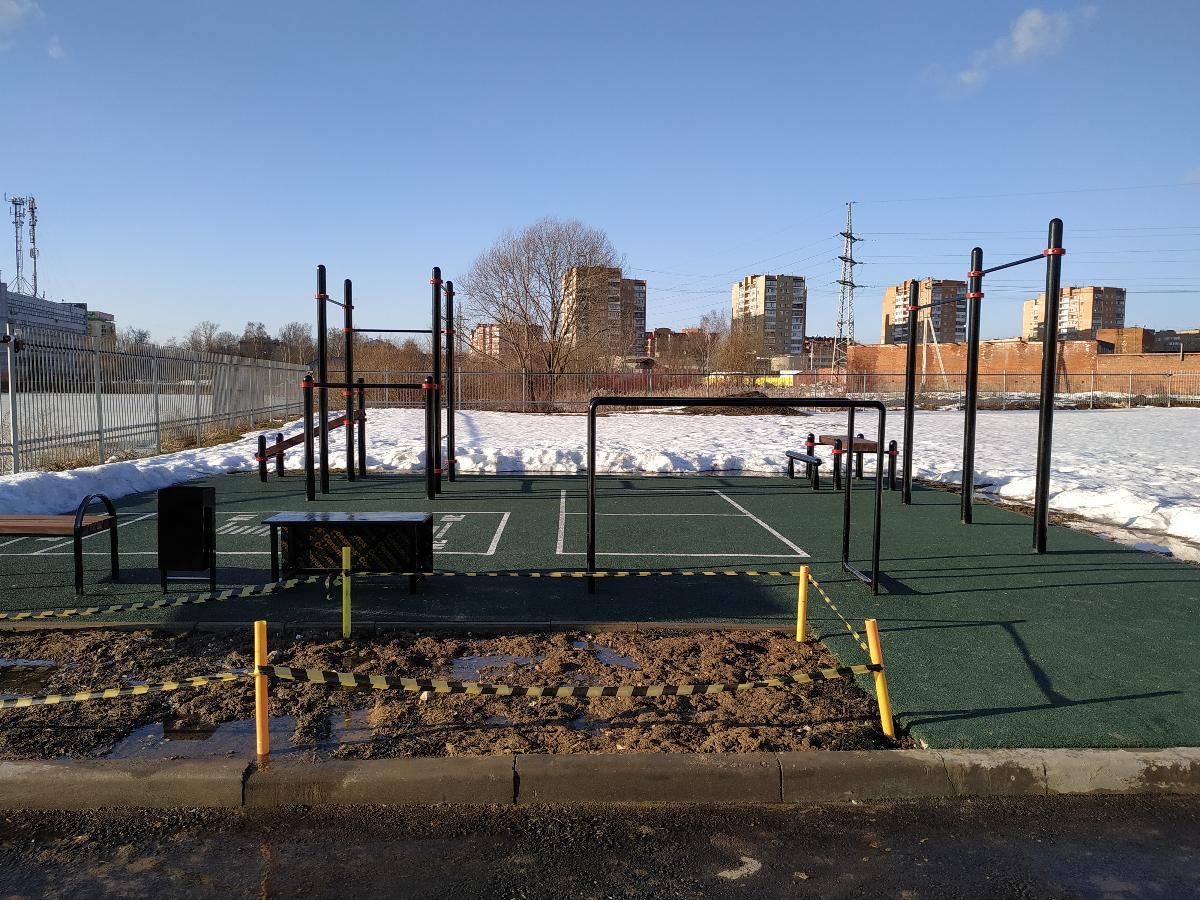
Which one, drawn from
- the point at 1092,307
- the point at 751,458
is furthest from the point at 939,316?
the point at 751,458

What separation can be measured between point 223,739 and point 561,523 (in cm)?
658

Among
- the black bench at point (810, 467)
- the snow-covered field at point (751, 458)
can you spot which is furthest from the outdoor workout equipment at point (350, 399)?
the black bench at point (810, 467)

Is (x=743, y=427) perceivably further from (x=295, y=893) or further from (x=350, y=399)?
(x=295, y=893)

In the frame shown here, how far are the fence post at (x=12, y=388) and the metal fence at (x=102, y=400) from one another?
15mm

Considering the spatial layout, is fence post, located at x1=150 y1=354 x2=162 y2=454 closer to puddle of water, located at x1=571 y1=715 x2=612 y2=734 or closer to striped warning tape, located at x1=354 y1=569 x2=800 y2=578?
striped warning tape, located at x1=354 y1=569 x2=800 y2=578

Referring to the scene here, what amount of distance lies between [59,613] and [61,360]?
11118 mm

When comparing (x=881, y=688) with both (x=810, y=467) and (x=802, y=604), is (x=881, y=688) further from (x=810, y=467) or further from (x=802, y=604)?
(x=810, y=467)

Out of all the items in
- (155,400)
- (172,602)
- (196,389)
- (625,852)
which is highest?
→ (196,389)

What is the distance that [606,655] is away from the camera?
5.68 m

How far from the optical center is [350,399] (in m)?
13.8

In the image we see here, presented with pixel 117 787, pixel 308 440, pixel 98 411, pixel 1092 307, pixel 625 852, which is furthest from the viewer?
pixel 1092 307

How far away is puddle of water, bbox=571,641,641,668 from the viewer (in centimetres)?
552

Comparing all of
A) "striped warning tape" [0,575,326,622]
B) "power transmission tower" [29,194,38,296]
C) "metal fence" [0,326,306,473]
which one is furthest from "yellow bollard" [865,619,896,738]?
"power transmission tower" [29,194,38,296]

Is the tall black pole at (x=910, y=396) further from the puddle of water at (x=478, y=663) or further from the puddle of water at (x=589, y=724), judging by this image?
the puddle of water at (x=589, y=724)
